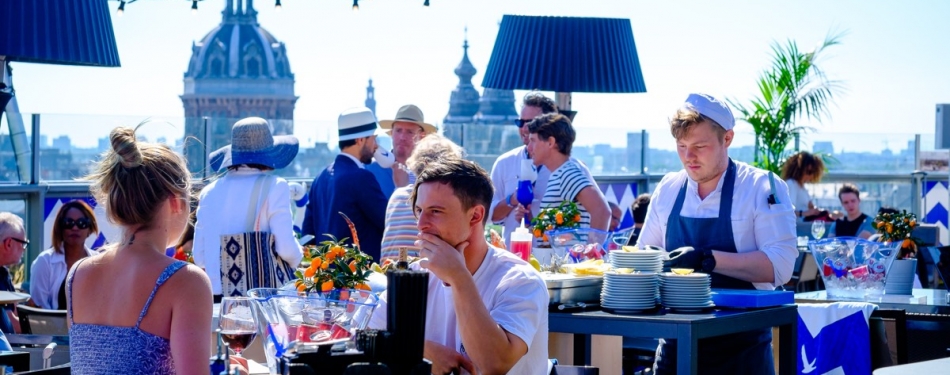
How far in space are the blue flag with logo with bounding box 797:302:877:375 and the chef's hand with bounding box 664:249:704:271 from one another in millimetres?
993

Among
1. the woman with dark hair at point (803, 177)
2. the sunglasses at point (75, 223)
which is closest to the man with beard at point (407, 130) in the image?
the sunglasses at point (75, 223)

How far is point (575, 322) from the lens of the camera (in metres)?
3.30

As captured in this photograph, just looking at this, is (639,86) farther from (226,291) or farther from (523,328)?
(523,328)

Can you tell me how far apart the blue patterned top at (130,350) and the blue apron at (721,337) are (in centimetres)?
174

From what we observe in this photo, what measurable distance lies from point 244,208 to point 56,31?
1.30 meters

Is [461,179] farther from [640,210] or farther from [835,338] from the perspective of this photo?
[640,210]

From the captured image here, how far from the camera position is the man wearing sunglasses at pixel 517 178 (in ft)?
19.1

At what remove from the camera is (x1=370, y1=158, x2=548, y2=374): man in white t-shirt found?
2596 mm

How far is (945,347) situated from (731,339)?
4.59ft

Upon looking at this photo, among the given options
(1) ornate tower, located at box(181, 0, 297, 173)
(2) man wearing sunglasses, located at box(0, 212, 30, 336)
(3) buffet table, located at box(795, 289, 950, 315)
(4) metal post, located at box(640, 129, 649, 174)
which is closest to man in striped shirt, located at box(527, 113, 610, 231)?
(3) buffet table, located at box(795, 289, 950, 315)

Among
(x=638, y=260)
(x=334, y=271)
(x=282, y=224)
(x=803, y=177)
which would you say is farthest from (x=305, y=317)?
(x=803, y=177)

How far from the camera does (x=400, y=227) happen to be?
4.79m

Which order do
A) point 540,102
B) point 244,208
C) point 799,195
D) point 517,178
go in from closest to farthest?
1. point 244,208
2. point 517,178
3. point 540,102
4. point 799,195

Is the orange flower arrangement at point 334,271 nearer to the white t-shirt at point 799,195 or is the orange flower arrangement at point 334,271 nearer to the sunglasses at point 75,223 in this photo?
the sunglasses at point 75,223
